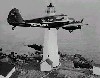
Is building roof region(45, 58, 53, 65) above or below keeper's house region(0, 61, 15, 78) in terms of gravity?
above

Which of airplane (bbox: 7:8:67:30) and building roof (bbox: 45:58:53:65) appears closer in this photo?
airplane (bbox: 7:8:67:30)

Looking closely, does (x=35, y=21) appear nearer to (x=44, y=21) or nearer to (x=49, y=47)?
(x=44, y=21)

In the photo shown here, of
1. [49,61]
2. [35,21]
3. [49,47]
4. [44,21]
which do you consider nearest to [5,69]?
[49,61]

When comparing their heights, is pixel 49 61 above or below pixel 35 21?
below

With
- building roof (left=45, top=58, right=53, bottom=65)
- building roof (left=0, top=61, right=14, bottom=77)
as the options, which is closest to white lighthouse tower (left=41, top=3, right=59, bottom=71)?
building roof (left=45, top=58, right=53, bottom=65)

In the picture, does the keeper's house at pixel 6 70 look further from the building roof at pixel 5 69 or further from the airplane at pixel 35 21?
the airplane at pixel 35 21

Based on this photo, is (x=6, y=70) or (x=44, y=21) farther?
(x=44, y=21)

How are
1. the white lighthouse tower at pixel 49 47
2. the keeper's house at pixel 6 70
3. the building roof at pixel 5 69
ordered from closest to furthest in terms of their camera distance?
1. the keeper's house at pixel 6 70
2. the building roof at pixel 5 69
3. the white lighthouse tower at pixel 49 47

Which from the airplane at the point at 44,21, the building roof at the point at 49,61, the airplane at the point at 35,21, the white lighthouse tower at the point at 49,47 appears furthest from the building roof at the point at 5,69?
the airplane at the point at 35,21

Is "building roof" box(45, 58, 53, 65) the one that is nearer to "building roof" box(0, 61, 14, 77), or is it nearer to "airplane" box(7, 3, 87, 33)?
"airplane" box(7, 3, 87, 33)

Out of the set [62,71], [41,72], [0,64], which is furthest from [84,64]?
[0,64]

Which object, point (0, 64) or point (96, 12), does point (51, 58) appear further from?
point (96, 12)
